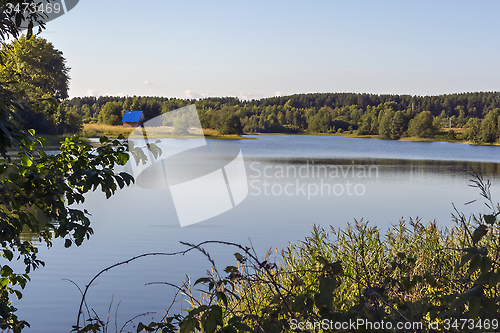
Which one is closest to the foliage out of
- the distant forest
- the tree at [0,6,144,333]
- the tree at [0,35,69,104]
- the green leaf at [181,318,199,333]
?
the tree at [0,35,69,104]

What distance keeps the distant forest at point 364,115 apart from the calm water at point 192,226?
41550 mm

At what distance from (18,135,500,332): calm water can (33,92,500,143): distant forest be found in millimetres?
41550

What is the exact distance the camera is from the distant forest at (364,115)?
6800cm

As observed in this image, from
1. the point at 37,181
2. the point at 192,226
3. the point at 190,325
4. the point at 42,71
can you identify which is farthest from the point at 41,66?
the point at 190,325

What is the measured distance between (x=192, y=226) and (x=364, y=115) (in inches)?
4013

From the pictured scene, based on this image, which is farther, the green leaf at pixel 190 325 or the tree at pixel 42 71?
the tree at pixel 42 71

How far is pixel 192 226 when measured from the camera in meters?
10.6

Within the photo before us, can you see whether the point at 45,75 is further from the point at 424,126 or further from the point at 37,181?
the point at 424,126

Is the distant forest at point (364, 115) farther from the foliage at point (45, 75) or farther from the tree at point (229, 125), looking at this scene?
the foliage at point (45, 75)

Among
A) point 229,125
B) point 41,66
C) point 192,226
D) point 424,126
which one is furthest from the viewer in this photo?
point 424,126

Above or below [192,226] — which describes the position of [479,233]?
above

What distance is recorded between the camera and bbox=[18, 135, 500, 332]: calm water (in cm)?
585

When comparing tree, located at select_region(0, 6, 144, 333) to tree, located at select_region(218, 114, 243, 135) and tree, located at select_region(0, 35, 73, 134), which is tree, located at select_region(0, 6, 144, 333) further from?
tree, located at select_region(218, 114, 243, 135)

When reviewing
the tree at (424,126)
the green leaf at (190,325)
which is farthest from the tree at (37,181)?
the tree at (424,126)
